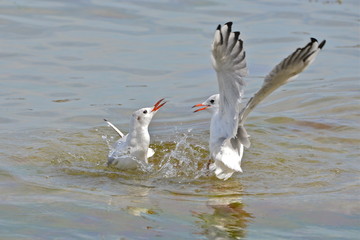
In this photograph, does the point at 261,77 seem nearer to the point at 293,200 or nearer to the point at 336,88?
the point at 336,88

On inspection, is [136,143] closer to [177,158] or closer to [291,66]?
[177,158]

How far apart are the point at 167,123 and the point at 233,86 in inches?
101

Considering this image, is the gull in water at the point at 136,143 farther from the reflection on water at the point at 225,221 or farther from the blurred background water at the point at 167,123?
the reflection on water at the point at 225,221

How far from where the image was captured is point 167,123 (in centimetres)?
Result: 959

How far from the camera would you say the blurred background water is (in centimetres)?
609

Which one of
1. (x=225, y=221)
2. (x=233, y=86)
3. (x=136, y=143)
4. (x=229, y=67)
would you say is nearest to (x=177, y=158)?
(x=136, y=143)

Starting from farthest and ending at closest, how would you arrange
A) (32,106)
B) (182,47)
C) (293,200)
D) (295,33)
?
1. (295,33)
2. (182,47)
3. (32,106)
4. (293,200)

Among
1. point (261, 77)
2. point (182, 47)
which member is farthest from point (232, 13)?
point (261, 77)

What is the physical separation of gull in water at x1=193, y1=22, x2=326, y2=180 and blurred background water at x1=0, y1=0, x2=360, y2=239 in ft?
0.82

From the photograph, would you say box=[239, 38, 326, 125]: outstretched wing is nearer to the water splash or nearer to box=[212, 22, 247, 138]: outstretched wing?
box=[212, 22, 247, 138]: outstretched wing

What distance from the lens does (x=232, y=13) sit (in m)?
14.7

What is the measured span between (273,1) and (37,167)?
945 cm

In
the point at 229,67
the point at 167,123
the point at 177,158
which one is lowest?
the point at 177,158

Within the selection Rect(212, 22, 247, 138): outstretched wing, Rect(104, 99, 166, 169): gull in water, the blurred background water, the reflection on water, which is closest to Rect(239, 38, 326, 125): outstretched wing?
Rect(212, 22, 247, 138): outstretched wing
